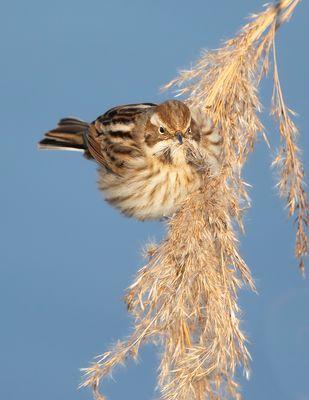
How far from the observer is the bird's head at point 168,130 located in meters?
3.76

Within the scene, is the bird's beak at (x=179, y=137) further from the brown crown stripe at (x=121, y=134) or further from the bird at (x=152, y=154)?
the brown crown stripe at (x=121, y=134)

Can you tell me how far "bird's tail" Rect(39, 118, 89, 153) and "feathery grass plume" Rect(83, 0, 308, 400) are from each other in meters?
1.81

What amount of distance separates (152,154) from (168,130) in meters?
0.34

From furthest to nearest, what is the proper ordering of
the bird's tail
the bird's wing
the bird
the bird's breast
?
the bird's tail
the bird's wing
the bird's breast
the bird

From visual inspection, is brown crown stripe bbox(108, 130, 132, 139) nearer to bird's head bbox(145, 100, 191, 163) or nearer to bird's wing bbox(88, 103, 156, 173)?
bird's wing bbox(88, 103, 156, 173)

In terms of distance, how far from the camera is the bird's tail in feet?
16.6

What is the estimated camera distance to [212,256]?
9.99ft

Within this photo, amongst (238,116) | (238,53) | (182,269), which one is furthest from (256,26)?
(182,269)

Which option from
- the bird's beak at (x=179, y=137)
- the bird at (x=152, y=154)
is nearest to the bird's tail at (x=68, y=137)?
the bird at (x=152, y=154)

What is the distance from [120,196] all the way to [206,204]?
1.30 metres

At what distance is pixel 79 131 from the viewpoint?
16.9 feet

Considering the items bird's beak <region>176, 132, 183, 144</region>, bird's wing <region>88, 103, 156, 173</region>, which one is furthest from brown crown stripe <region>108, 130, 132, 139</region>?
bird's beak <region>176, 132, 183, 144</region>

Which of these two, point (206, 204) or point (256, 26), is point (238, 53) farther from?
point (206, 204)

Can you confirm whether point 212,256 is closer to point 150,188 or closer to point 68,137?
point 150,188
